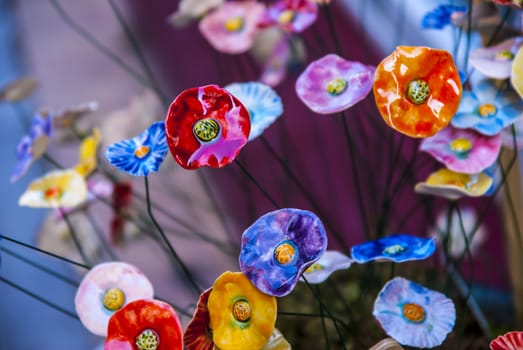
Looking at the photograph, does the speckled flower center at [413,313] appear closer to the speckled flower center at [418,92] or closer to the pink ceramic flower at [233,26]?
the speckled flower center at [418,92]

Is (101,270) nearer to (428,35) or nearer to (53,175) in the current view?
(53,175)

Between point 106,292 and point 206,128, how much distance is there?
4.1 inches

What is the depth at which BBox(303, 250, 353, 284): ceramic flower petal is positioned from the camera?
31 cm

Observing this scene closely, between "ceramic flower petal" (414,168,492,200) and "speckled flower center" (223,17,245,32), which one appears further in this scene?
"speckled flower center" (223,17,245,32)

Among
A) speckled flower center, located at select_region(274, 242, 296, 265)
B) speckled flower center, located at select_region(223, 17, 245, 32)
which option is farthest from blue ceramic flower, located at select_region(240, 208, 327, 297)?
speckled flower center, located at select_region(223, 17, 245, 32)

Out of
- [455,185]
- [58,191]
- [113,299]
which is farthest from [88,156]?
[455,185]

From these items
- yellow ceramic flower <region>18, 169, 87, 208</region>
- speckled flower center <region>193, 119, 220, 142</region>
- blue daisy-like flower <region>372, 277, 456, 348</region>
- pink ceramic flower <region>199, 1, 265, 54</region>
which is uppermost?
speckled flower center <region>193, 119, 220, 142</region>

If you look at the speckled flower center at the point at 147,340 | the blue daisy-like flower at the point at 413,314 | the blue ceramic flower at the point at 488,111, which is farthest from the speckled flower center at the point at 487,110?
the speckled flower center at the point at 147,340

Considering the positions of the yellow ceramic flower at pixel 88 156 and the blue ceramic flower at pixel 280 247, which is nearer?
the blue ceramic flower at pixel 280 247

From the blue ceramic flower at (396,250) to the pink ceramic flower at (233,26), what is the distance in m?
0.20

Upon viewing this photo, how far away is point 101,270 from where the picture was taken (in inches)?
12.9

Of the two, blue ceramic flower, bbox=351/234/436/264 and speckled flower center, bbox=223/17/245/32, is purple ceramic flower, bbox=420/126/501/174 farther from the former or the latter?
speckled flower center, bbox=223/17/245/32

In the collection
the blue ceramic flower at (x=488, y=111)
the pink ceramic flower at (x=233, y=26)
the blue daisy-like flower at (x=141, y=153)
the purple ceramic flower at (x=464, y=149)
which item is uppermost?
the blue daisy-like flower at (x=141, y=153)

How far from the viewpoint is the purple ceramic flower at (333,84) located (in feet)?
1.07
